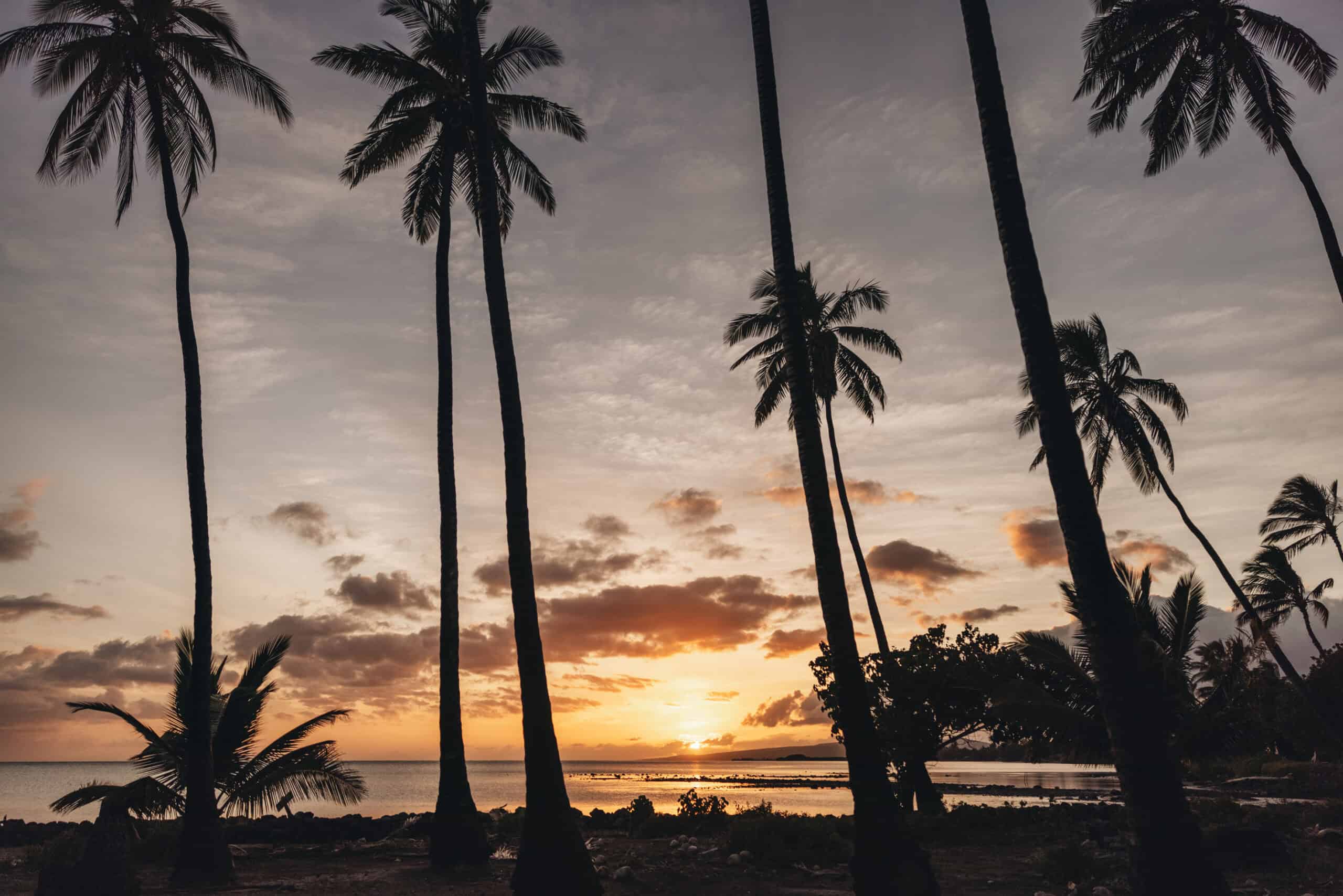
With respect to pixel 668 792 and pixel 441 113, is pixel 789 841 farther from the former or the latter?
pixel 668 792

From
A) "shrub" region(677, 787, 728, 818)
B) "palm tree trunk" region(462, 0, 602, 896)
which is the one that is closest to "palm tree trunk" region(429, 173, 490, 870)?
→ "palm tree trunk" region(462, 0, 602, 896)

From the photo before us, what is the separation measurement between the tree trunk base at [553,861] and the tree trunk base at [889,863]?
3.29 metres

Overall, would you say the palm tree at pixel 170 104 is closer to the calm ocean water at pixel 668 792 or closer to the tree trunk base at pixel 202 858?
the tree trunk base at pixel 202 858

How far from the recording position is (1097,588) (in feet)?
25.8

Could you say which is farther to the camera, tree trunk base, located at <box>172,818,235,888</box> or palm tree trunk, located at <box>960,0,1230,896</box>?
tree trunk base, located at <box>172,818,235,888</box>

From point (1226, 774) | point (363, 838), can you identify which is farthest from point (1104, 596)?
point (1226, 774)

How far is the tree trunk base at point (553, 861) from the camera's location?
399 inches

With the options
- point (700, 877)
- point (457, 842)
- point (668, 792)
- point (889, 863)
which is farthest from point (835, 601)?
point (668, 792)

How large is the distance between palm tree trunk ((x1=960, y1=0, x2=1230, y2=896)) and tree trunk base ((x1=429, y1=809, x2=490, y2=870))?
1076 cm

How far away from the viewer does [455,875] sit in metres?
13.5

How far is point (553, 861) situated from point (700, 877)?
12.4 ft

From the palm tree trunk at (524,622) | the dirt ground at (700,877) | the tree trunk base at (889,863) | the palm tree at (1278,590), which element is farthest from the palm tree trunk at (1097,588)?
the palm tree at (1278,590)

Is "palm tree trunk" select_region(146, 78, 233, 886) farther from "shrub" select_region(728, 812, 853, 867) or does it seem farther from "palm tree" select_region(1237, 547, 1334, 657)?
"palm tree" select_region(1237, 547, 1334, 657)

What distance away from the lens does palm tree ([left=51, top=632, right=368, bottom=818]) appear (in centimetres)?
1535
